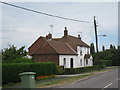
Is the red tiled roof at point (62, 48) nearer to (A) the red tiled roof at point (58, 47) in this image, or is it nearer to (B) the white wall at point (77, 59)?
(A) the red tiled roof at point (58, 47)

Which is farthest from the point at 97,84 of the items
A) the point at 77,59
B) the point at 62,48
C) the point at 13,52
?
the point at 77,59

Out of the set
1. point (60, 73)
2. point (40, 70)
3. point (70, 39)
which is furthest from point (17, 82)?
point (70, 39)

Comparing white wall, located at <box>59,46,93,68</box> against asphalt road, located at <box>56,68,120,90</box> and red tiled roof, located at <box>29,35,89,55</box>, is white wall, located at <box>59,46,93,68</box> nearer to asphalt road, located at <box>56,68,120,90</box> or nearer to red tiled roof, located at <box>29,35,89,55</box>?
red tiled roof, located at <box>29,35,89,55</box>

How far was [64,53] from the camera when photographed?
45688 millimetres

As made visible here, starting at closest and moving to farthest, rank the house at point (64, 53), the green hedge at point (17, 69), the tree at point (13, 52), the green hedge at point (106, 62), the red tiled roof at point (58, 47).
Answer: the green hedge at point (17, 69)
the tree at point (13, 52)
the house at point (64, 53)
the red tiled roof at point (58, 47)
the green hedge at point (106, 62)

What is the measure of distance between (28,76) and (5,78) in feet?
24.1

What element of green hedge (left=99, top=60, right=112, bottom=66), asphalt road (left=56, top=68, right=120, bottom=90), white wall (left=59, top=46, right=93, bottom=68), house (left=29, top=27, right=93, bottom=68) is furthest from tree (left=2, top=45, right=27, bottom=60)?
green hedge (left=99, top=60, right=112, bottom=66)

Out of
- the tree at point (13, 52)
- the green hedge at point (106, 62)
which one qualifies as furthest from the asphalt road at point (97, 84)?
the green hedge at point (106, 62)

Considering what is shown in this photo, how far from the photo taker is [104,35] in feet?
145

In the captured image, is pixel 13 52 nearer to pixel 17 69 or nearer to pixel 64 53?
pixel 64 53

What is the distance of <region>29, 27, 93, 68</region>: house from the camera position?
44.8m

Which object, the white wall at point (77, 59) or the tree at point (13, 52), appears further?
the white wall at point (77, 59)

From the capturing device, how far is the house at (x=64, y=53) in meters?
44.8

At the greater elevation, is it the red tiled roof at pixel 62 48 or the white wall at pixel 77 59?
the red tiled roof at pixel 62 48
